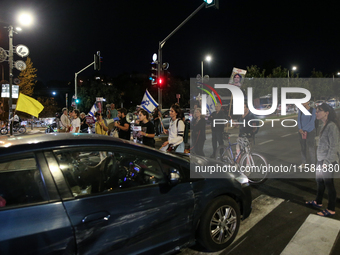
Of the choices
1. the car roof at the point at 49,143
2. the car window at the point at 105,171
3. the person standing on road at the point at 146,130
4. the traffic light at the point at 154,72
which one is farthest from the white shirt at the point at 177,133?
the traffic light at the point at 154,72

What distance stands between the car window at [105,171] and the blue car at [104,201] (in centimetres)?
1

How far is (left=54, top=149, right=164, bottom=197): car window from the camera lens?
2.56 meters

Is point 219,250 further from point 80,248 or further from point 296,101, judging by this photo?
point 296,101

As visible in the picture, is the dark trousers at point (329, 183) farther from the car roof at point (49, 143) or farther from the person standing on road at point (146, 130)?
the person standing on road at point (146, 130)

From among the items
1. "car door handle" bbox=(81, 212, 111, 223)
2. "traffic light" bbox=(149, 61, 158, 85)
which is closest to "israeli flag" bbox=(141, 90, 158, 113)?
"traffic light" bbox=(149, 61, 158, 85)

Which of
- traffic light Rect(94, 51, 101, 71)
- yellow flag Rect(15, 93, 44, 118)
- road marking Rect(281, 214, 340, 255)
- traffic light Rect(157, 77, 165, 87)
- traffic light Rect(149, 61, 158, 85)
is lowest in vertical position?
road marking Rect(281, 214, 340, 255)

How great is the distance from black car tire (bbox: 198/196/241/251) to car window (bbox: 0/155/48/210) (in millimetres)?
1866

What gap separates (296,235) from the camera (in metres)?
3.66

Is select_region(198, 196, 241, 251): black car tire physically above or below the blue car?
below

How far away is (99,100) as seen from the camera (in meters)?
13.2

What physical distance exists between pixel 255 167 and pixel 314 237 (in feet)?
8.75

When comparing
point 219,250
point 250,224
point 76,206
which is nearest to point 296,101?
point 250,224

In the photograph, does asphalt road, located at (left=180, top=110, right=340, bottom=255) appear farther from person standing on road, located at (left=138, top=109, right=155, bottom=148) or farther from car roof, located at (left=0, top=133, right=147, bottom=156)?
person standing on road, located at (left=138, top=109, right=155, bottom=148)

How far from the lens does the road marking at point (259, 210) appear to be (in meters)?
3.94
